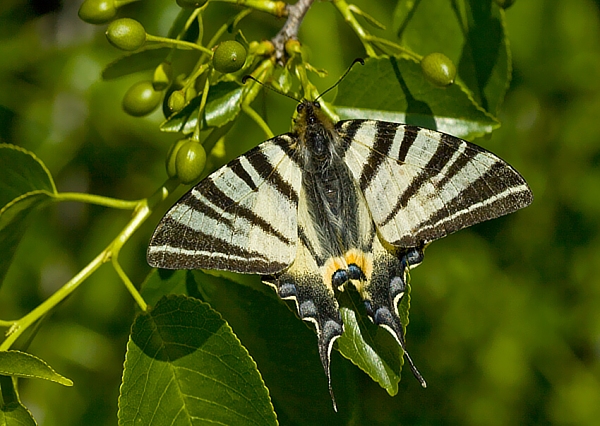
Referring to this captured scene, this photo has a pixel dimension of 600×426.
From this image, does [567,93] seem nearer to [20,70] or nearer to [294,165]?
[294,165]

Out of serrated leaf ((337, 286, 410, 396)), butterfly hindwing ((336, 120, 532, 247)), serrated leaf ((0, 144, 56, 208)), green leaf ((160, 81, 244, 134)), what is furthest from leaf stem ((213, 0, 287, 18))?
serrated leaf ((337, 286, 410, 396))

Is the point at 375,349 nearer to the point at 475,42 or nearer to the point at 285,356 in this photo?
the point at 285,356

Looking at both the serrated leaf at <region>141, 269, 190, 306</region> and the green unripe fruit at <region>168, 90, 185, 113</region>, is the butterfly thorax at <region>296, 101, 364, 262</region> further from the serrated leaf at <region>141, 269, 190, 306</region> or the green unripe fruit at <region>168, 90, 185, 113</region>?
the serrated leaf at <region>141, 269, 190, 306</region>

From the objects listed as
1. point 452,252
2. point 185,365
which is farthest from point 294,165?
point 452,252

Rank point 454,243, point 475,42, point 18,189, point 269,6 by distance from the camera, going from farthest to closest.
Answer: point 454,243 → point 475,42 → point 18,189 → point 269,6

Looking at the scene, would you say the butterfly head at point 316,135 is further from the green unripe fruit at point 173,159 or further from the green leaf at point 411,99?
the green unripe fruit at point 173,159

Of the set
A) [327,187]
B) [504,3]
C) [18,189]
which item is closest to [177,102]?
[327,187]

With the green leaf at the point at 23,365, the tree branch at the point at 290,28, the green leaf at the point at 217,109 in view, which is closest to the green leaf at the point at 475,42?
the tree branch at the point at 290,28
